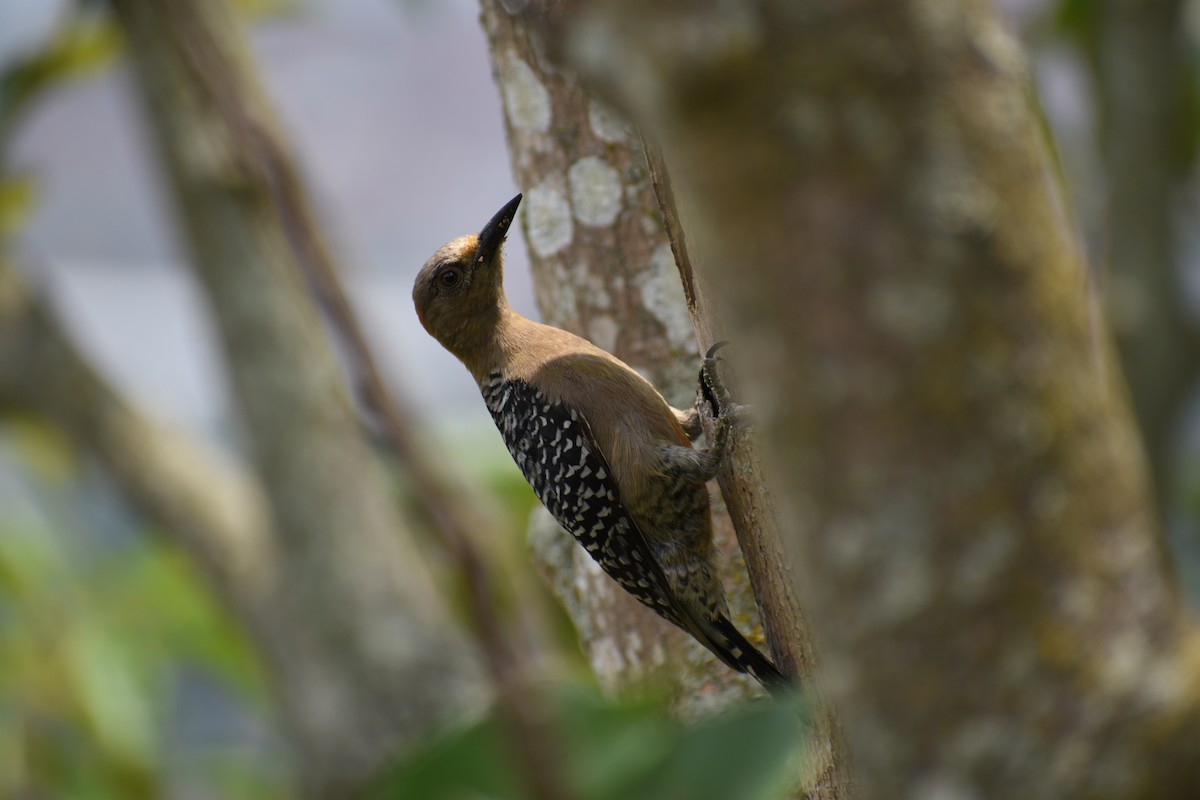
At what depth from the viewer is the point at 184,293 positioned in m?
9.75

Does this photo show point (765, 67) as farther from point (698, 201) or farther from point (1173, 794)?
point (1173, 794)

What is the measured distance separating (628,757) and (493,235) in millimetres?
2333

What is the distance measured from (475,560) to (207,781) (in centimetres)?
701

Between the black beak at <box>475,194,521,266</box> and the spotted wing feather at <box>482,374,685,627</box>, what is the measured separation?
348mm

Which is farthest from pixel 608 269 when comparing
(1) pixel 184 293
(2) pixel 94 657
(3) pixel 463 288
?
(1) pixel 184 293

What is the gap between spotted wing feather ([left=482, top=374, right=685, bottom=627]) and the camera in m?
2.58

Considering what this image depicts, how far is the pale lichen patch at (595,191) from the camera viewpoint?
268 centimetres

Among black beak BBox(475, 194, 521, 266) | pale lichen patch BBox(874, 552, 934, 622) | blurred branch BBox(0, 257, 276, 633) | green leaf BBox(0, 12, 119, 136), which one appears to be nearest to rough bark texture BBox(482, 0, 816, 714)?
black beak BBox(475, 194, 521, 266)

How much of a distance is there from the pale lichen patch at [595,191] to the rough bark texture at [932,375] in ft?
6.08

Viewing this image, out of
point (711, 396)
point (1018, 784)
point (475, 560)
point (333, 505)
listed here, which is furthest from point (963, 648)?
point (333, 505)

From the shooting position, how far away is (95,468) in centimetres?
589

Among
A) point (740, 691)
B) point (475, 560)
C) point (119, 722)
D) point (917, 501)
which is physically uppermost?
point (475, 560)

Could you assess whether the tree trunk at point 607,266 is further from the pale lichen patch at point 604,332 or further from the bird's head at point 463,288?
the bird's head at point 463,288

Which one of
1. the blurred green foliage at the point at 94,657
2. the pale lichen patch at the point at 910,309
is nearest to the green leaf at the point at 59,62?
the blurred green foliage at the point at 94,657
